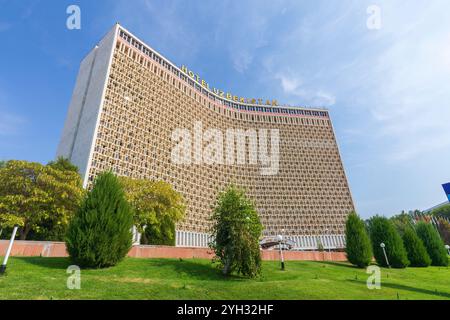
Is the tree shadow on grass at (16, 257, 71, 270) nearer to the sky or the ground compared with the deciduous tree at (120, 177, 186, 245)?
nearer to the ground

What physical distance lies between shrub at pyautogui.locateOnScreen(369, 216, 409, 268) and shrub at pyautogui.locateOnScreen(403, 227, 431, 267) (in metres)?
5.27

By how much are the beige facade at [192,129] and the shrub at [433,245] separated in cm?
6018

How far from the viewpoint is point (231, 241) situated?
78.9 ft

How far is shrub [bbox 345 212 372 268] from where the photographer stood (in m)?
37.2

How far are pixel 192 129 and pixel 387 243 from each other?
2972 inches

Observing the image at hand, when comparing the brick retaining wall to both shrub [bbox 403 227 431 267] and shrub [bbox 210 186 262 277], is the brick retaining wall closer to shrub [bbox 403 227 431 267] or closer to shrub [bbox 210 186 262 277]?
shrub [bbox 210 186 262 277]

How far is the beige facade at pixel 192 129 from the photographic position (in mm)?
74750

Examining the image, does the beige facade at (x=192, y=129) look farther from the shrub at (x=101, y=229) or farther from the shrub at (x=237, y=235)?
the shrub at (x=237, y=235)

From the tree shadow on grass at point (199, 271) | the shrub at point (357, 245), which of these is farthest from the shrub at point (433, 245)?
the tree shadow on grass at point (199, 271)
